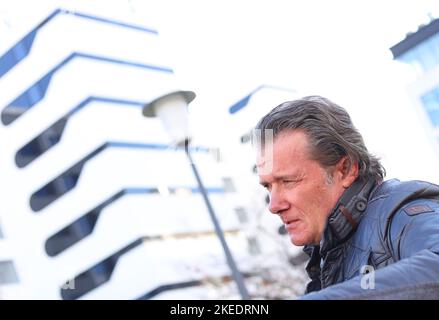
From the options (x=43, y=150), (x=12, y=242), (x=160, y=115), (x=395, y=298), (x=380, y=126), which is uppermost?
(x=43, y=150)

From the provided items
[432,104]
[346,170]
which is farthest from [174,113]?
[432,104]

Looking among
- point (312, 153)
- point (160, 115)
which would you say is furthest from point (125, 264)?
point (312, 153)

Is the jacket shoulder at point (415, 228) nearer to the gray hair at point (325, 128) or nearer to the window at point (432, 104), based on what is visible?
the gray hair at point (325, 128)

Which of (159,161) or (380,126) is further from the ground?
→ (159,161)

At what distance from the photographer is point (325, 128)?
417mm

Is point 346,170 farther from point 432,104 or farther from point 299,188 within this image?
point 432,104

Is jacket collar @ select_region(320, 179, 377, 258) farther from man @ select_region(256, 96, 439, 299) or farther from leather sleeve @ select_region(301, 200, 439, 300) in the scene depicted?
leather sleeve @ select_region(301, 200, 439, 300)

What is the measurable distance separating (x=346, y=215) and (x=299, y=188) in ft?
0.10

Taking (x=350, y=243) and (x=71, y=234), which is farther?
(x=71, y=234)

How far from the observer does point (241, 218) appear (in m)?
11.6

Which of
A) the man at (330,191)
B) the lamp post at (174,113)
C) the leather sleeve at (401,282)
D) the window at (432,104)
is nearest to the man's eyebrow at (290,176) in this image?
the man at (330,191)

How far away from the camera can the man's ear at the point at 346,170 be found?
433mm
